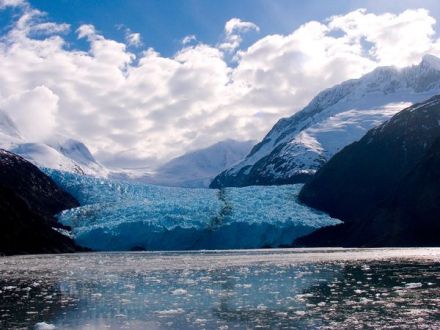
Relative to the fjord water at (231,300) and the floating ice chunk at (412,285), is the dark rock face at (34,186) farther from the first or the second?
the floating ice chunk at (412,285)

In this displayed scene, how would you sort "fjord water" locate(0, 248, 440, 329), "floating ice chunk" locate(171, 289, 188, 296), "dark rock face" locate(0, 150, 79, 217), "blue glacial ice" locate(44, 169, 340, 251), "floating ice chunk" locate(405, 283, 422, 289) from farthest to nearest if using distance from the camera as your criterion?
"dark rock face" locate(0, 150, 79, 217), "blue glacial ice" locate(44, 169, 340, 251), "floating ice chunk" locate(171, 289, 188, 296), "floating ice chunk" locate(405, 283, 422, 289), "fjord water" locate(0, 248, 440, 329)

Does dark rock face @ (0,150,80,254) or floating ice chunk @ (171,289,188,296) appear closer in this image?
floating ice chunk @ (171,289,188,296)

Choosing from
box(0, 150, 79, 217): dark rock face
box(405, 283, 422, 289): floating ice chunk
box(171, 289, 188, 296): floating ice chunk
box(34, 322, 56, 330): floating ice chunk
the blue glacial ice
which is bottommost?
box(34, 322, 56, 330): floating ice chunk

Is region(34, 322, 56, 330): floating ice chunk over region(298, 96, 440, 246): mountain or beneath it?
beneath

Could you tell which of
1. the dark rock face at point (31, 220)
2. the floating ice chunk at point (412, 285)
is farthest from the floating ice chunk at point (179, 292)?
the dark rock face at point (31, 220)

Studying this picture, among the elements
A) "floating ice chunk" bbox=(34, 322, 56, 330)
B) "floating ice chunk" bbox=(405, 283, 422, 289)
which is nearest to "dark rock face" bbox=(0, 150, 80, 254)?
"floating ice chunk" bbox=(405, 283, 422, 289)

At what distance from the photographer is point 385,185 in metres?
119

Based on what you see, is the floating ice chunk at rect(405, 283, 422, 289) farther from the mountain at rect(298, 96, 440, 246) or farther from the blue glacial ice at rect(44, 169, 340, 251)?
the blue glacial ice at rect(44, 169, 340, 251)

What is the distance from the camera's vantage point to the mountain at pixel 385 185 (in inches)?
3467

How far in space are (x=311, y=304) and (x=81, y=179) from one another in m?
110

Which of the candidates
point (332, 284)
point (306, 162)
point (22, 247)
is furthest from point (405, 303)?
point (306, 162)

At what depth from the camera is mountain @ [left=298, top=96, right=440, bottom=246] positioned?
88062 millimetres

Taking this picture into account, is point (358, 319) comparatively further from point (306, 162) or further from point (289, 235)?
point (306, 162)

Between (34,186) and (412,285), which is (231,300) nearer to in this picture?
(412,285)
